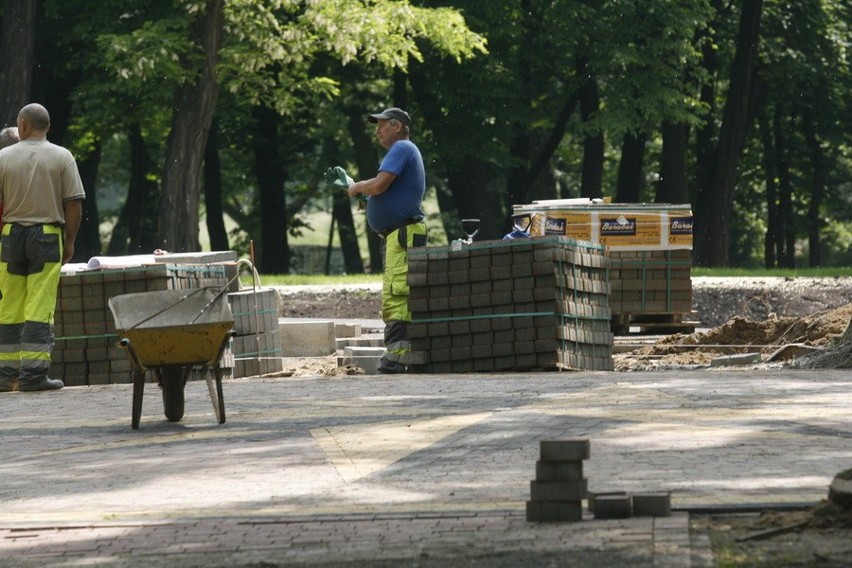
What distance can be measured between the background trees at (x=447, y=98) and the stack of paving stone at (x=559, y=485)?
25.2 meters

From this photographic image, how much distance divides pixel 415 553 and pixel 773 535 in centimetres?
134

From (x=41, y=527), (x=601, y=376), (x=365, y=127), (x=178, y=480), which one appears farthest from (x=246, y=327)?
(x=365, y=127)

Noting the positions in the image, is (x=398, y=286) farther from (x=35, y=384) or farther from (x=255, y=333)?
(x=35, y=384)

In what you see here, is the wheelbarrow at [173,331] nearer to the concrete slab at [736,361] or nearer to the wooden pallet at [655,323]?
the concrete slab at [736,361]

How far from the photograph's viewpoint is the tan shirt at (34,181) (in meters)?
14.0

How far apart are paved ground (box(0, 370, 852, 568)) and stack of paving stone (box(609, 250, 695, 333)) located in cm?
1074

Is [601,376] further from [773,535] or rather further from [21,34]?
[21,34]

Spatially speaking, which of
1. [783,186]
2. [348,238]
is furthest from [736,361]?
[348,238]

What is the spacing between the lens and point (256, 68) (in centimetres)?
3331

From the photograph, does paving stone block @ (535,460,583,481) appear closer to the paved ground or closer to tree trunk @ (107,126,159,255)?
the paved ground

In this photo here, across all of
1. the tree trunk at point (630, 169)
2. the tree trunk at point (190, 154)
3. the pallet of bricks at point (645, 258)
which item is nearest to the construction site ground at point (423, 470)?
the pallet of bricks at point (645, 258)

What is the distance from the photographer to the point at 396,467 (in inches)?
356

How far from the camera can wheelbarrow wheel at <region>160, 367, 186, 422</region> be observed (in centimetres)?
1151

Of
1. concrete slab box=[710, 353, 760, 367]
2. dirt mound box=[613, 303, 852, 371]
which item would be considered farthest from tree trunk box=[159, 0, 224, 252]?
concrete slab box=[710, 353, 760, 367]
